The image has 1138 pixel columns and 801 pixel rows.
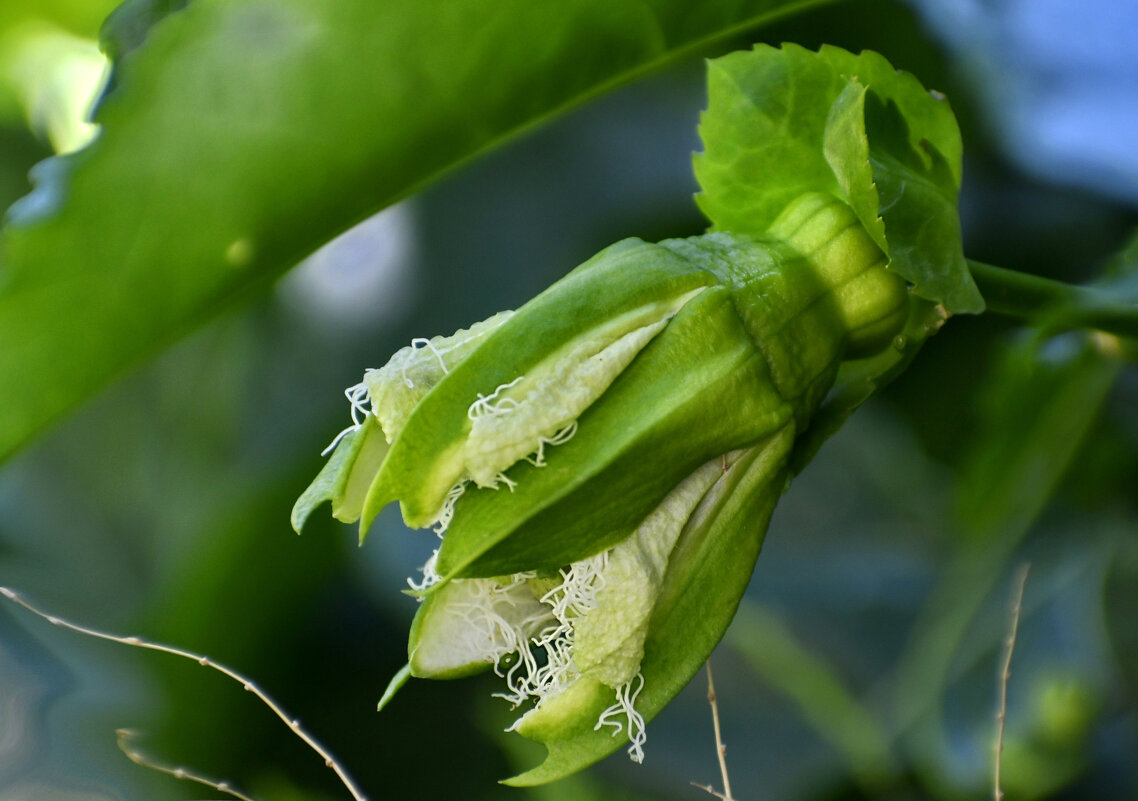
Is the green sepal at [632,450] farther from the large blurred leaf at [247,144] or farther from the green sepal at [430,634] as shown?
the large blurred leaf at [247,144]

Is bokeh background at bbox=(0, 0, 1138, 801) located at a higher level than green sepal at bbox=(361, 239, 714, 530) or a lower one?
lower

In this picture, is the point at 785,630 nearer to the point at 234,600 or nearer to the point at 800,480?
the point at 800,480

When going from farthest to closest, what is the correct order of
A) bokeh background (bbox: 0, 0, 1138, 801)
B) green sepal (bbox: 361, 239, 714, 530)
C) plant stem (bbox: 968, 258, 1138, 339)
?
bokeh background (bbox: 0, 0, 1138, 801), plant stem (bbox: 968, 258, 1138, 339), green sepal (bbox: 361, 239, 714, 530)

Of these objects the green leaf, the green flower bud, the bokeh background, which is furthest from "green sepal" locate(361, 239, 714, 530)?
the bokeh background

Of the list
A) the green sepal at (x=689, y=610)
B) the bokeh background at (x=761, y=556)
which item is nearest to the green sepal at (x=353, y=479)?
the green sepal at (x=689, y=610)

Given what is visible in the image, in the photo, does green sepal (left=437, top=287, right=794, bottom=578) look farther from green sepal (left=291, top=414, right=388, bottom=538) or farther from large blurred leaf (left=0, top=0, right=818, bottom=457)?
large blurred leaf (left=0, top=0, right=818, bottom=457)

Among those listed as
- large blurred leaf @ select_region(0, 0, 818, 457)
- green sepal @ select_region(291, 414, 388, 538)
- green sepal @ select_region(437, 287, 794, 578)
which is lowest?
green sepal @ select_region(437, 287, 794, 578)

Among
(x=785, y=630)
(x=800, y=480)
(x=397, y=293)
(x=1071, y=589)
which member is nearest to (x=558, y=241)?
(x=397, y=293)

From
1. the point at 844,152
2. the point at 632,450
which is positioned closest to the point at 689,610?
the point at 632,450

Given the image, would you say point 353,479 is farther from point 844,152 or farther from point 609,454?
point 844,152
